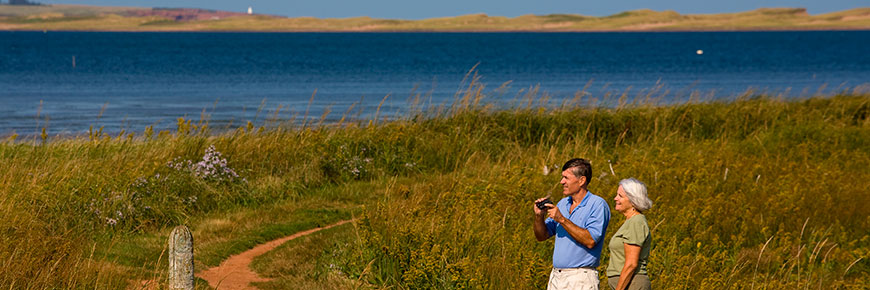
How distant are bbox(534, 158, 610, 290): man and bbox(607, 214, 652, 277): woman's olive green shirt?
121 mm

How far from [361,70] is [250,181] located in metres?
58.4

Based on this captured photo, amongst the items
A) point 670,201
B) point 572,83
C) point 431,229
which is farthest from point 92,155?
point 572,83

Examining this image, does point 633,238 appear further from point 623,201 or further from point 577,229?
point 577,229

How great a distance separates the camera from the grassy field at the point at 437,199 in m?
8.67

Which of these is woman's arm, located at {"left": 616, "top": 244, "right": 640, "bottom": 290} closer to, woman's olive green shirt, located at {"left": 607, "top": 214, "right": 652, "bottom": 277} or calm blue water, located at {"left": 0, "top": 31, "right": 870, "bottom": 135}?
woman's olive green shirt, located at {"left": 607, "top": 214, "right": 652, "bottom": 277}

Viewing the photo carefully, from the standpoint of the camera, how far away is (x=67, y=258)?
331 inches

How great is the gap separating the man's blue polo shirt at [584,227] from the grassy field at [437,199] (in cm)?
149

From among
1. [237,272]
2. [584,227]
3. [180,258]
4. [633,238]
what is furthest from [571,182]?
[237,272]

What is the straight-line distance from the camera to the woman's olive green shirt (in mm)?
5664

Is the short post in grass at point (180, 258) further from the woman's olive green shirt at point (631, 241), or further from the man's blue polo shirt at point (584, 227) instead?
the woman's olive green shirt at point (631, 241)

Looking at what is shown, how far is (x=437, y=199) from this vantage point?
10.6 m

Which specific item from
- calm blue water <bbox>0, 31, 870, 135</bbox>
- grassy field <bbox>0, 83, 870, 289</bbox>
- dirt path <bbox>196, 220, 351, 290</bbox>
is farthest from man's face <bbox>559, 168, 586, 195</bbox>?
calm blue water <bbox>0, 31, 870, 135</bbox>

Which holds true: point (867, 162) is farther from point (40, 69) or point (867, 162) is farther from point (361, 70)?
point (40, 69)

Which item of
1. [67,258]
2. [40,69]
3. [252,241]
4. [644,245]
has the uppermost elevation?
[644,245]
